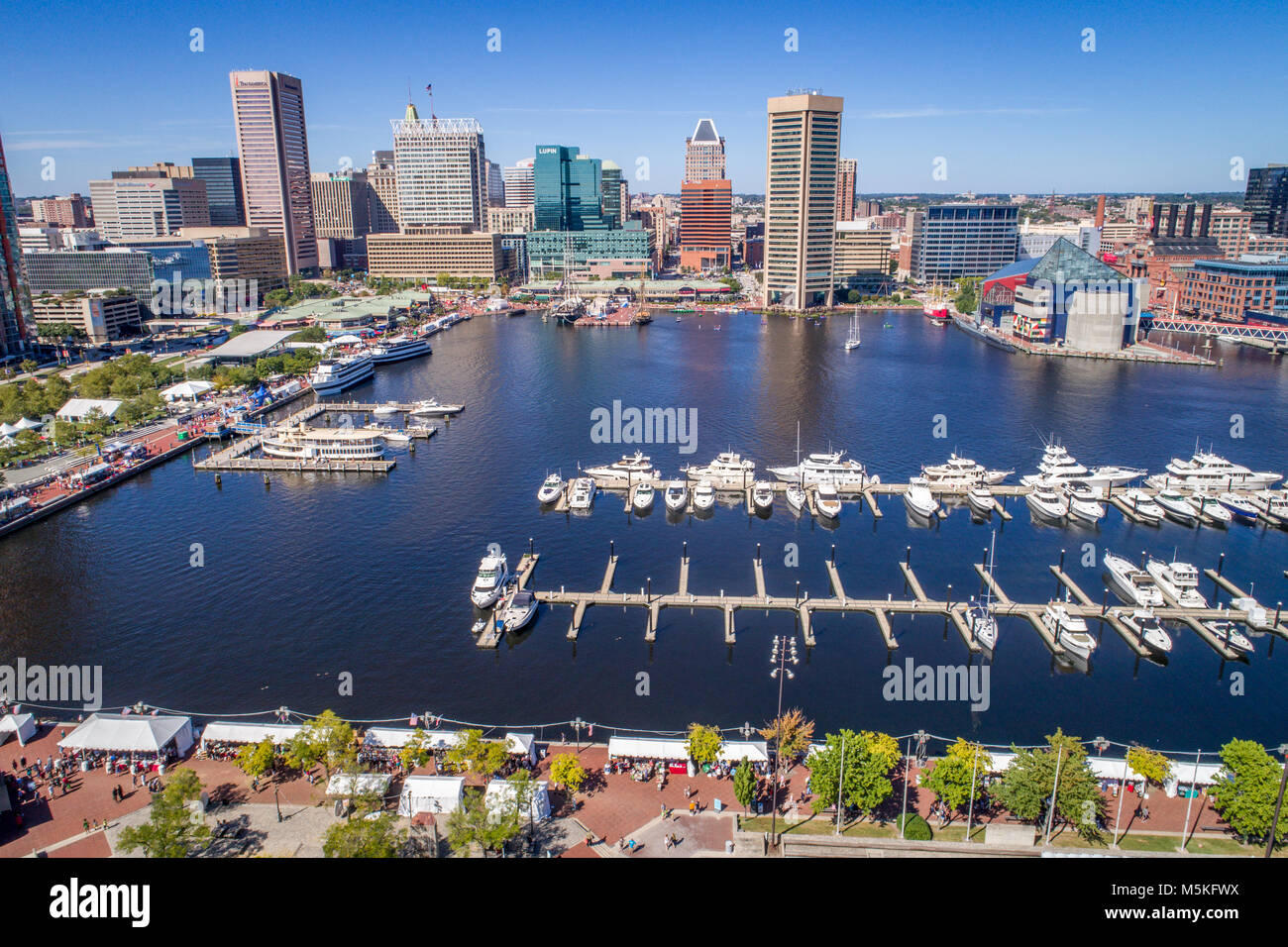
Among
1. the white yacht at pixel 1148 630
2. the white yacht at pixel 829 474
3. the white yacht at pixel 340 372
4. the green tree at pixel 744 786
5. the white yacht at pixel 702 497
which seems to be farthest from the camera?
the white yacht at pixel 340 372

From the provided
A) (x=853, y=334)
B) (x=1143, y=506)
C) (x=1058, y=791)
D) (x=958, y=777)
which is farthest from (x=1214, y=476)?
(x=853, y=334)

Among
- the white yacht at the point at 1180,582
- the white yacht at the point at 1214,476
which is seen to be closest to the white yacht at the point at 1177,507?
the white yacht at the point at 1214,476

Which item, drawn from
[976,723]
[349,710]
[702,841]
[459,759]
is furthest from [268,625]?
[976,723]

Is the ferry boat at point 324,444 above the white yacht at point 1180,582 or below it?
above

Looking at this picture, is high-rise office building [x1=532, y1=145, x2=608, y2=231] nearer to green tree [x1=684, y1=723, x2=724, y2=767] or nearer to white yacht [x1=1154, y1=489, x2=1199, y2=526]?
white yacht [x1=1154, y1=489, x2=1199, y2=526]

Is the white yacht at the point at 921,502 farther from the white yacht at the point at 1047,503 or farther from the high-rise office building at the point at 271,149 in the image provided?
the high-rise office building at the point at 271,149
